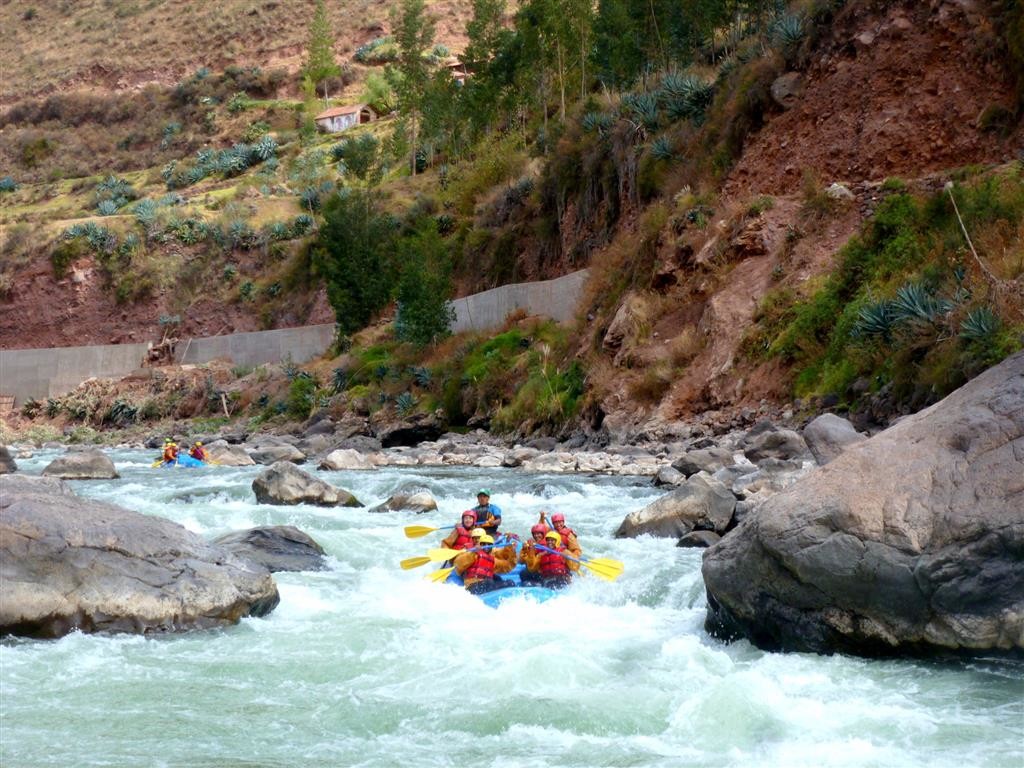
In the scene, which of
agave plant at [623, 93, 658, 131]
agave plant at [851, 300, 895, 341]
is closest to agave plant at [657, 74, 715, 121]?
agave plant at [623, 93, 658, 131]

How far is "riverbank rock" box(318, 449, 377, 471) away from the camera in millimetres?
21109

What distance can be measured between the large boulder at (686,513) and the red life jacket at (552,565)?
6.06 ft

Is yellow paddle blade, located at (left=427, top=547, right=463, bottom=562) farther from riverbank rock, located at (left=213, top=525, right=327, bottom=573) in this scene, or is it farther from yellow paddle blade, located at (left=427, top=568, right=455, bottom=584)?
riverbank rock, located at (left=213, top=525, right=327, bottom=573)

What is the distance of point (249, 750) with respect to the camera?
20.3 feet

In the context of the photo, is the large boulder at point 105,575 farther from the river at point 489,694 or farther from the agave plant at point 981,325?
the agave plant at point 981,325

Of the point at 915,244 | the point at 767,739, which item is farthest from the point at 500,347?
the point at 767,739

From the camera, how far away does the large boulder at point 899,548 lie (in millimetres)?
7000

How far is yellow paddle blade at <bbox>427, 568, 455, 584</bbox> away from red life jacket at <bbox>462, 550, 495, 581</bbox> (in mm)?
195

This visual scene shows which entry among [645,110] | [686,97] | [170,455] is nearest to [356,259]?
[645,110]

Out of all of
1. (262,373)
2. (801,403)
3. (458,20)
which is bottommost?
(262,373)

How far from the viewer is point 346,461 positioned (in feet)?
70.1

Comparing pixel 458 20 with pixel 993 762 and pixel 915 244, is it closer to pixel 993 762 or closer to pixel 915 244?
pixel 915 244

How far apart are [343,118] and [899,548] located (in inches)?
2836

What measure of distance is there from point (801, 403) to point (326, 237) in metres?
25.7
